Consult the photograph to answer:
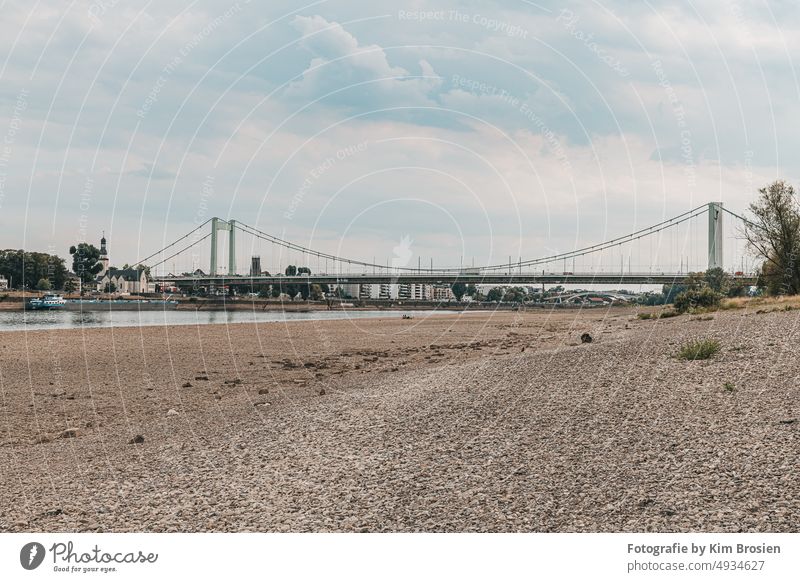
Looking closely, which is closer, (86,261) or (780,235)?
(780,235)

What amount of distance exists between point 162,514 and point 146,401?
36.8 feet

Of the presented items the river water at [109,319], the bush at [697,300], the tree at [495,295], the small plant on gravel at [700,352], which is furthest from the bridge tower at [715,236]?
the tree at [495,295]

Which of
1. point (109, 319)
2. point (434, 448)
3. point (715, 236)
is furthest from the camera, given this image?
point (715, 236)

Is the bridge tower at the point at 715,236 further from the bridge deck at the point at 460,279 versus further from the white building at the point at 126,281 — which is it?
the white building at the point at 126,281

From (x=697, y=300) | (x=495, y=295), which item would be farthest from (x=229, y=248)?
(x=697, y=300)

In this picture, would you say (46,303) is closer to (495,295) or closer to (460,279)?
(460,279)

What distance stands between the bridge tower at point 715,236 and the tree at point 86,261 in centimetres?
13488

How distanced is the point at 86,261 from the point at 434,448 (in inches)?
6672

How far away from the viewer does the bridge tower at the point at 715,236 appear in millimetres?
73856
